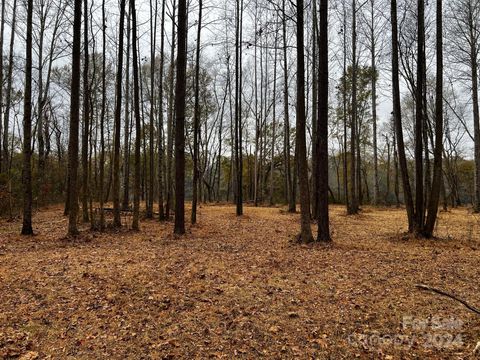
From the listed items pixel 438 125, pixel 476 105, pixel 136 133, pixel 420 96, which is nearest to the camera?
pixel 438 125

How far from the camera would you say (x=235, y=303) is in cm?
414

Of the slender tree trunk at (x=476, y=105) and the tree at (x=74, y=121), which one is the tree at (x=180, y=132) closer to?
the tree at (x=74, y=121)

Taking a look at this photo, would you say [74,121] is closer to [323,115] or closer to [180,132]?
[180,132]

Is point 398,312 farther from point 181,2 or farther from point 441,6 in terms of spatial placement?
point 181,2

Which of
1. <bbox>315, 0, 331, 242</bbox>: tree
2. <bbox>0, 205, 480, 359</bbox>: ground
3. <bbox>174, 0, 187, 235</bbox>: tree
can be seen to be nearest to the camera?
<bbox>0, 205, 480, 359</bbox>: ground

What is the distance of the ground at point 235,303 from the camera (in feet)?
10.6

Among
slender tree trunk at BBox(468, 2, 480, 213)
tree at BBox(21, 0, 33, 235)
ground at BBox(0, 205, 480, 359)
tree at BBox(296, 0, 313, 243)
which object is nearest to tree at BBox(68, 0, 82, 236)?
tree at BBox(21, 0, 33, 235)

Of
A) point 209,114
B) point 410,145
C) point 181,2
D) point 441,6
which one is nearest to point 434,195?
point 441,6

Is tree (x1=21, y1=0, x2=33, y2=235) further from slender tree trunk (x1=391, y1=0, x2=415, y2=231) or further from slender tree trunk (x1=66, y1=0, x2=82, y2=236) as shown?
slender tree trunk (x1=391, y1=0, x2=415, y2=231)

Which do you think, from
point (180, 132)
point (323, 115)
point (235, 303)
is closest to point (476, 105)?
point (323, 115)

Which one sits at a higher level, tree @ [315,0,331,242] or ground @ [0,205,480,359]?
tree @ [315,0,331,242]

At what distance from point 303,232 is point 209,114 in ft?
80.0

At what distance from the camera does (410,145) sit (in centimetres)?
→ 3416

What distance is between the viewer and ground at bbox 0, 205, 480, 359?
10.6 feet
